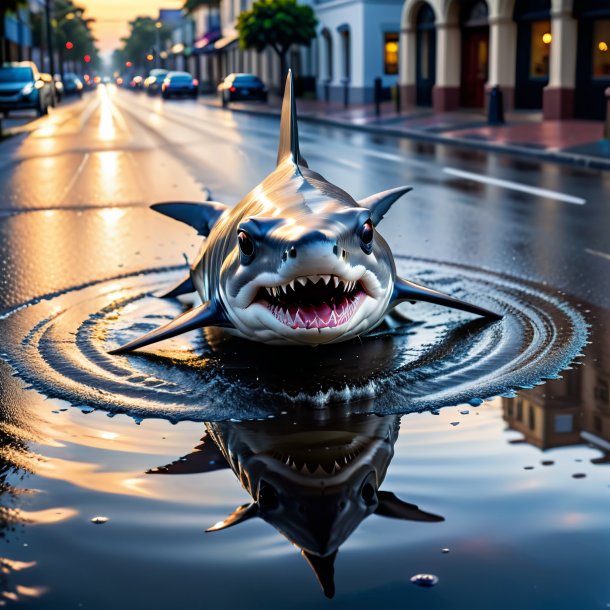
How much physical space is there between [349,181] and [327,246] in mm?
11163

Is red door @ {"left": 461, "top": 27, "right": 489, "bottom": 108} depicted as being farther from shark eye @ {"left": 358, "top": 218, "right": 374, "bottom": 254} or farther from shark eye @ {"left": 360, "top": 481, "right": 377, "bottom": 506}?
shark eye @ {"left": 360, "top": 481, "right": 377, "bottom": 506}

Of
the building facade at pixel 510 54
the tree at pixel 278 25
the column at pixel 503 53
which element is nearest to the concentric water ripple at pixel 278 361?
the building facade at pixel 510 54

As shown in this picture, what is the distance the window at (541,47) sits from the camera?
29812 mm

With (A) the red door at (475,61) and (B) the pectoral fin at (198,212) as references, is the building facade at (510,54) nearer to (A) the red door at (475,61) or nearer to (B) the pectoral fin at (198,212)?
(A) the red door at (475,61)

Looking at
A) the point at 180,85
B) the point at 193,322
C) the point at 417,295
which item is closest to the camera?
the point at 193,322

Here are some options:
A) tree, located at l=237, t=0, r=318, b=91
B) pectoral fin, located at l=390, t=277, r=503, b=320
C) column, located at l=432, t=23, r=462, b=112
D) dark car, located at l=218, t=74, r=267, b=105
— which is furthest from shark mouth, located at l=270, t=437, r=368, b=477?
dark car, located at l=218, t=74, r=267, b=105

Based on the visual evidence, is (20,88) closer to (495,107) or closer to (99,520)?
(495,107)

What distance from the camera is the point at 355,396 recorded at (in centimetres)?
483

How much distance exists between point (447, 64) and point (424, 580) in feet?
A: 104

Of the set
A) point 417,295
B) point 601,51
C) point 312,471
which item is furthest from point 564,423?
point 601,51

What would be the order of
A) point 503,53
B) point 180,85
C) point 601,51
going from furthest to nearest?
point 180,85 < point 503,53 < point 601,51

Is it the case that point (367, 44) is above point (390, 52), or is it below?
above

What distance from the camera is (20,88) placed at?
37.1 m

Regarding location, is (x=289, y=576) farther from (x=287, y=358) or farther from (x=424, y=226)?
(x=424, y=226)
